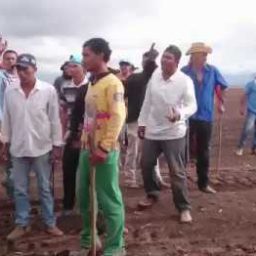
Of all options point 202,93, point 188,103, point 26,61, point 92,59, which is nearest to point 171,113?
point 188,103

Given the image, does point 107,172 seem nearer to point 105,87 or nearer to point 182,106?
point 105,87

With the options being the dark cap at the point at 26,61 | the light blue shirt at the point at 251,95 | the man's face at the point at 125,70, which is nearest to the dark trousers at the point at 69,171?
the dark cap at the point at 26,61

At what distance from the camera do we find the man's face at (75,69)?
7.42 metres

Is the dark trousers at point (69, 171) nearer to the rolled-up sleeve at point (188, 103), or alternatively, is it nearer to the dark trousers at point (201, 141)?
the rolled-up sleeve at point (188, 103)

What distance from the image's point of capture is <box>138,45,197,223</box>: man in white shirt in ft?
24.5

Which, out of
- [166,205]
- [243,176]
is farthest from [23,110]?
[243,176]

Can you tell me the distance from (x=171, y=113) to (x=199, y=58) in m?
1.48

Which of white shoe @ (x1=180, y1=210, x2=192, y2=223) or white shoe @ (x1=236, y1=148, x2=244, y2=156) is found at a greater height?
white shoe @ (x1=180, y1=210, x2=192, y2=223)

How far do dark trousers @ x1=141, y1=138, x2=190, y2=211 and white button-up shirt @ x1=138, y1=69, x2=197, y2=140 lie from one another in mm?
96

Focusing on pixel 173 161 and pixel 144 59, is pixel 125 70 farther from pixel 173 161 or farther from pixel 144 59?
pixel 173 161

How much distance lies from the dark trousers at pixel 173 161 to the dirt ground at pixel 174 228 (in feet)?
1.04

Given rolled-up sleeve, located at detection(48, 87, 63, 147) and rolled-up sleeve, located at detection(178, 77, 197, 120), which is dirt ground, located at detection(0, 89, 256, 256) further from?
rolled-up sleeve, located at detection(178, 77, 197, 120)

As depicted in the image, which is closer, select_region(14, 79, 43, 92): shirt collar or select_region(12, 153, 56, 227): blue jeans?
select_region(14, 79, 43, 92): shirt collar

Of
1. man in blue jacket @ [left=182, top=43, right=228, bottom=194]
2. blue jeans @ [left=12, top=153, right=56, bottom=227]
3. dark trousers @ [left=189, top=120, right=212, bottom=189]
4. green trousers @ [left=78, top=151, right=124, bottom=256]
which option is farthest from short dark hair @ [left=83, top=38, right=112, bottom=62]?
dark trousers @ [left=189, top=120, right=212, bottom=189]
